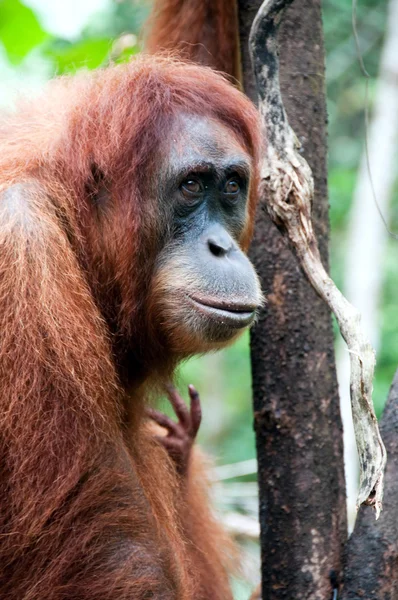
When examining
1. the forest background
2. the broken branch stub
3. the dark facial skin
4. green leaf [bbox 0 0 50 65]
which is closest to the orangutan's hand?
the dark facial skin

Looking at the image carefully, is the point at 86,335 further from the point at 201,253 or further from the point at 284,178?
the point at 284,178

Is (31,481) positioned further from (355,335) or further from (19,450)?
(355,335)

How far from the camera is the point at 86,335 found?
2.72 metres

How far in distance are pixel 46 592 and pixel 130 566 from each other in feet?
0.97

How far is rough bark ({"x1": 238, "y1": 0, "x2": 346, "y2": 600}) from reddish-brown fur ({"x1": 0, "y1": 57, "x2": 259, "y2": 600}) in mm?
383

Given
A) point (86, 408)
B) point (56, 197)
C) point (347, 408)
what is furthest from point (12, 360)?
point (347, 408)

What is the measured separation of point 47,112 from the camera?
134 inches

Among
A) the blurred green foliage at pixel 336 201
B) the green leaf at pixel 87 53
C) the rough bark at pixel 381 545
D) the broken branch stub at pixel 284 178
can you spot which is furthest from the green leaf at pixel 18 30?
the blurred green foliage at pixel 336 201

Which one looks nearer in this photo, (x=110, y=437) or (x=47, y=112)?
(x=110, y=437)

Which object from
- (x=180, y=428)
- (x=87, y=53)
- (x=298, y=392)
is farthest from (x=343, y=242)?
(x=298, y=392)

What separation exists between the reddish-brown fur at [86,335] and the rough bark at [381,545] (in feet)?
Answer: 2.11

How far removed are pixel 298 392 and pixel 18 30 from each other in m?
2.47

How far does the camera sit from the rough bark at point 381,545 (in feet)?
9.55

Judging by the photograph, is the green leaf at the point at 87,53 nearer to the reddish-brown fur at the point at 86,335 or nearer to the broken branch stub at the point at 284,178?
the reddish-brown fur at the point at 86,335
